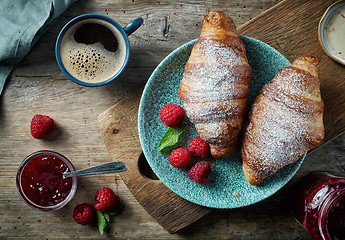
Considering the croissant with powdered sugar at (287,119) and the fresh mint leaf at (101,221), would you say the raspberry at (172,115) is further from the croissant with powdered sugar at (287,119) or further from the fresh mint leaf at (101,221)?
the fresh mint leaf at (101,221)

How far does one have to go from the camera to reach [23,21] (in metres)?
1.50

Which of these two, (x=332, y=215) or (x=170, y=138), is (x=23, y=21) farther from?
(x=332, y=215)

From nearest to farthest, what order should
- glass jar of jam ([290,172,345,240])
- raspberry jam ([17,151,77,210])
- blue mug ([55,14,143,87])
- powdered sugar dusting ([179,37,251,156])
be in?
powdered sugar dusting ([179,37,251,156]) < glass jar of jam ([290,172,345,240]) < blue mug ([55,14,143,87]) < raspberry jam ([17,151,77,210])

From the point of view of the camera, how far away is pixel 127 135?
149 centimetres

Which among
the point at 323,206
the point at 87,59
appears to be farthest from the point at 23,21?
the point at 323,206

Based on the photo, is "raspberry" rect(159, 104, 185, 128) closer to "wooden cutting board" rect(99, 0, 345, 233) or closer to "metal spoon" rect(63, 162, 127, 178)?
"wooden cutting board" rect(99, 0, 345, 233)

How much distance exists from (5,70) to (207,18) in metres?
1.05

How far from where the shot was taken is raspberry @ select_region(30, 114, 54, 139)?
151cm

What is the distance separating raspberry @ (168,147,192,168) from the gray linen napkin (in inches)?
34.8

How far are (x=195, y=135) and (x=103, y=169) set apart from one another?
462 mm

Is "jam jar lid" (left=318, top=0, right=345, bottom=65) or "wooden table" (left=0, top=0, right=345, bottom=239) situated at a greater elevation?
"jam jar lid" (left=318, top=0, right=345, bottom=65)

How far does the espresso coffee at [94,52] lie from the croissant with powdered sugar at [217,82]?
387mm

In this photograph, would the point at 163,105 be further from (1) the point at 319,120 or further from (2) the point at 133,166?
(1) the point at 319,120

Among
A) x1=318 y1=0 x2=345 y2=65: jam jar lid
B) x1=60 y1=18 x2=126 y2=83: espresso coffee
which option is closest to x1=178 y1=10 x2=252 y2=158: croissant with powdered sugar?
x1=60 y1=18 x2=126 y2=83: espresso coffee
